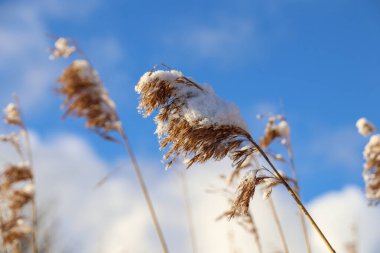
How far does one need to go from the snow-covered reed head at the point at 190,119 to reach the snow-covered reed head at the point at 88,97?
6.19 feet

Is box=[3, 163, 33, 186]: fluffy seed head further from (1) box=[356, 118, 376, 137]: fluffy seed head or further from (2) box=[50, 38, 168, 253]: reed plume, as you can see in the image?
(1) box=[356, 118, 376, 137]: fluffy seed head

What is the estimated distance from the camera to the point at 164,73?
1.69 m

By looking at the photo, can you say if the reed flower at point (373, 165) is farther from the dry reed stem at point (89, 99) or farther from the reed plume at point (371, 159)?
the dry reed stem at point (89, 99)

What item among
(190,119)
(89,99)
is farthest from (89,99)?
(190,119)

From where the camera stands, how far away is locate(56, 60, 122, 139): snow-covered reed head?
134 inches

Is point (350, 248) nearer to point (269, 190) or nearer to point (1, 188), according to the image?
point (1, 188)

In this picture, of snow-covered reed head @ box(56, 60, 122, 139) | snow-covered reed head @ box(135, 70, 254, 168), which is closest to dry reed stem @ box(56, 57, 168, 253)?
snow-covered reed head @ box(56, 60, 122, 139)

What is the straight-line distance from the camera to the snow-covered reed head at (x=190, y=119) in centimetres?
161

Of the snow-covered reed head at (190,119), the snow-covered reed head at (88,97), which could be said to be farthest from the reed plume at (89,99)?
the snow-covered reed head at (190,119)

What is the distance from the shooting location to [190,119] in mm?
1585

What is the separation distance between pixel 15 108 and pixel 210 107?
185 inches

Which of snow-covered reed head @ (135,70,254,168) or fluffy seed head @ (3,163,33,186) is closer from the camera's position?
snow-covered reed head @ (135,70,254,168)

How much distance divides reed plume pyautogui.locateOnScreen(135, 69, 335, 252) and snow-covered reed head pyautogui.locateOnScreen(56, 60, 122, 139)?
189 centimetres

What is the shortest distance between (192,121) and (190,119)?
1 centimetres
